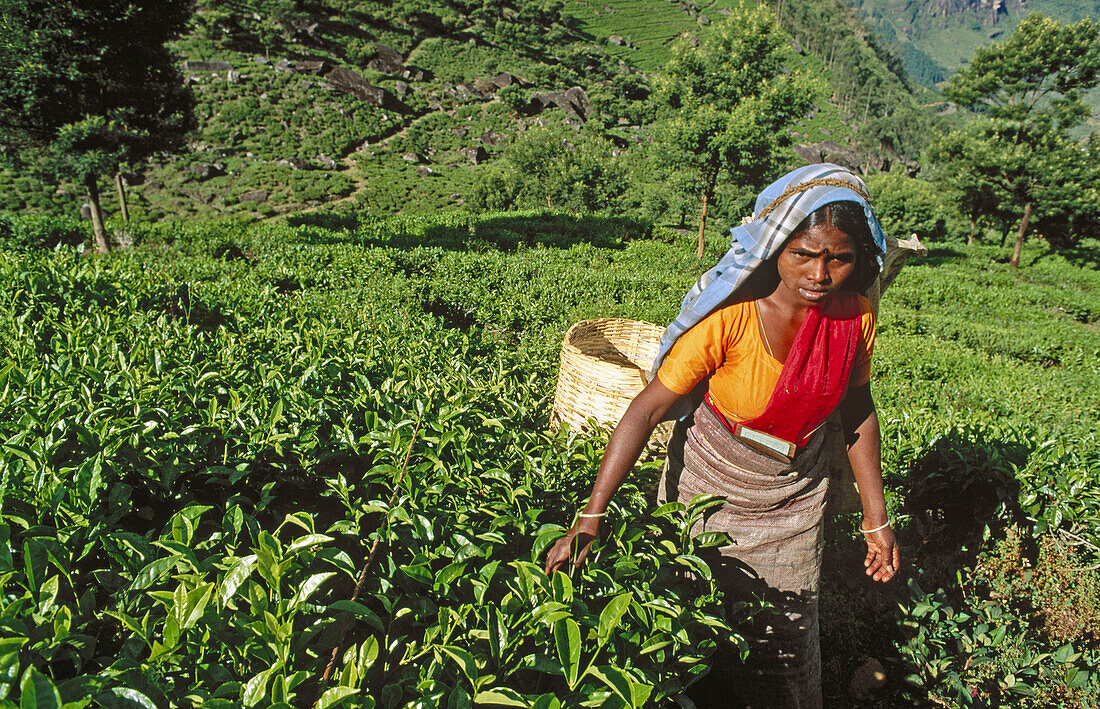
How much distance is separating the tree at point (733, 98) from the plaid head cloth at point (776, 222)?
571 inches

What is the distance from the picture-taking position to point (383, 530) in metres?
1.48

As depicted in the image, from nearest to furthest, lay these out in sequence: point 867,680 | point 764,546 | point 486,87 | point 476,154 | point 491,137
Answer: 1. point 764,546
2. point 867,680
3. point 476,154
4. point 491,137
5. point 486,87

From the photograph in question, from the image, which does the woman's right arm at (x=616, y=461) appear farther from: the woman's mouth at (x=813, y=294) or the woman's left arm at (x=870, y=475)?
the woman's left arm at (x=870, y=475)

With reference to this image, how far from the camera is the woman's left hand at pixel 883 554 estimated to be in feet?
7.41

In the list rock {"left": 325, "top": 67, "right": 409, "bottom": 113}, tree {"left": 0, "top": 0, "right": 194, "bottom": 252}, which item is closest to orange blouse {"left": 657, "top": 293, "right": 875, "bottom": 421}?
tree {"left": 0, "top": 0, "right": 194, "bottom": 252}

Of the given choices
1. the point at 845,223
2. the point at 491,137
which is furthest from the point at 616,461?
the point at 491,137

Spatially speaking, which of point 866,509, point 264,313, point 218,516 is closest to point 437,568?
point 218,516

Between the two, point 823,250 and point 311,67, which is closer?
point 823,250

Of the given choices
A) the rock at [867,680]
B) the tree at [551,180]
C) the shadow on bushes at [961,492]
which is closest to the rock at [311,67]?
the tree at [551,180]

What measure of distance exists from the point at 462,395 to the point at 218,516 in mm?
974

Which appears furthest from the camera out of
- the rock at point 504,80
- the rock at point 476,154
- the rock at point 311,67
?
the rock at point 504,80

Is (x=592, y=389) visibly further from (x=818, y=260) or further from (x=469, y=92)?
(x=469, y=92)

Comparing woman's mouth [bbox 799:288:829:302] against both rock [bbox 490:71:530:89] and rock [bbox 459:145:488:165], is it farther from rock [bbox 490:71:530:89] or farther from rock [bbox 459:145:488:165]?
rock [bbox 490:71:530:89]

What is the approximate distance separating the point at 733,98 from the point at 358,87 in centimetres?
4660
